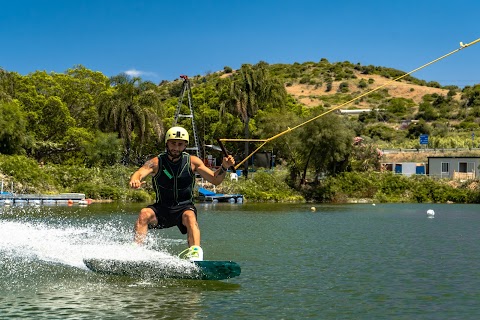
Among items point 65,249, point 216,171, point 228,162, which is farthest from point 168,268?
point 65,249

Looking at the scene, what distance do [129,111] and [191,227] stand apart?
5201 cm

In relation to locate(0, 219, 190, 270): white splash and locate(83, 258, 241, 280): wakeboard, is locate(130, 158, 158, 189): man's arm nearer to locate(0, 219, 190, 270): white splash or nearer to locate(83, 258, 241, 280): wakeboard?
locate(0, 219, 190, 270): white splash

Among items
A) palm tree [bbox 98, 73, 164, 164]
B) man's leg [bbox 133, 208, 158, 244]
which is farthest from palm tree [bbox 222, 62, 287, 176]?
man's leg [bbox 133, 208, 158, 244]

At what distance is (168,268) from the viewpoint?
36.0 ft

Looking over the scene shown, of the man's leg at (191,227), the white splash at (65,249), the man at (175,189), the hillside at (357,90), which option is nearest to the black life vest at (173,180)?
the man at (175,189)

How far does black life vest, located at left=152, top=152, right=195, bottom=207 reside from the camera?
36.3 feet

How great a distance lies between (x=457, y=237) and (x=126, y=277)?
14.9 m

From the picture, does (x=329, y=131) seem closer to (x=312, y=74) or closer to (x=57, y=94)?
(x=57, y=94)

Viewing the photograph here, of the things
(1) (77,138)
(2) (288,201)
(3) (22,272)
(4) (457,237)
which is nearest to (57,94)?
(1) (77,138)

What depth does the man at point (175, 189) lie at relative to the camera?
10.9 meters

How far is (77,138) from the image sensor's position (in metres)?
67.4

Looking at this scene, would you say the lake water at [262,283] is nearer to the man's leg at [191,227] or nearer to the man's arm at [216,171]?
the man's leg at [191,227]

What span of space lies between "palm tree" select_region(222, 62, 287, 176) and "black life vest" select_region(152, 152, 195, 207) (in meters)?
53.3

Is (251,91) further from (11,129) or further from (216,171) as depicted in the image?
(216,171)
